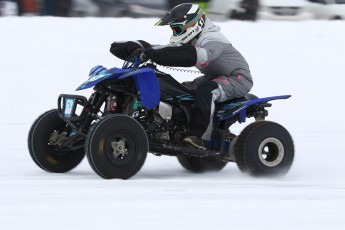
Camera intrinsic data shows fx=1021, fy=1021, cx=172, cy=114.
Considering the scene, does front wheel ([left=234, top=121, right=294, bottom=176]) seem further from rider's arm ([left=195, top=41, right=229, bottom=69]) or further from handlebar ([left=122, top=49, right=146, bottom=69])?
handlebar ([left=122, top=49, right=146, bottom=69])

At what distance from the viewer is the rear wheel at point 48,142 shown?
9.26m

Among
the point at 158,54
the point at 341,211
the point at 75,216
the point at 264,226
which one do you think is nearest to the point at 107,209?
the point at 75,216

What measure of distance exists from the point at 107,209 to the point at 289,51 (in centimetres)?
1123

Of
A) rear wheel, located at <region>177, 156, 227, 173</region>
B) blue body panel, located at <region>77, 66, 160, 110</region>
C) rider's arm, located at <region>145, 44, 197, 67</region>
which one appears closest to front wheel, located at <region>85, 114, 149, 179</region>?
blue body panel, located at <region>77, 66, 160, 110</region>

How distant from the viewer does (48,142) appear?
9.32m

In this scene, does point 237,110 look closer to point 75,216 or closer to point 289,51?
point 75,216

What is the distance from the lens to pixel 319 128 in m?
13.6

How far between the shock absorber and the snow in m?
0.63

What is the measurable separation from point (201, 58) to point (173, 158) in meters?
2.39

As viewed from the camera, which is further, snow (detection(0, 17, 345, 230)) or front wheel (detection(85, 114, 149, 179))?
front wheel (detection(85, 114, 149, 179))

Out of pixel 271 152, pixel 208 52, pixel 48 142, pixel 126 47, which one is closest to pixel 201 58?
pixel 208 52

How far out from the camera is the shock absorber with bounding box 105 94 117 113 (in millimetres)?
9023

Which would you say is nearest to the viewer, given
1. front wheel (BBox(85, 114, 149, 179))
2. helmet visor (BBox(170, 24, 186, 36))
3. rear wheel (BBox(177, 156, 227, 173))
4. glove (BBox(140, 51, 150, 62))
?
front wheel (BBox(85, 114, 149, 179))

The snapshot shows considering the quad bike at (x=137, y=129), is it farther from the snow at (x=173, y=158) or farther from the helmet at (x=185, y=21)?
the helmet at (x=185, y=21)
